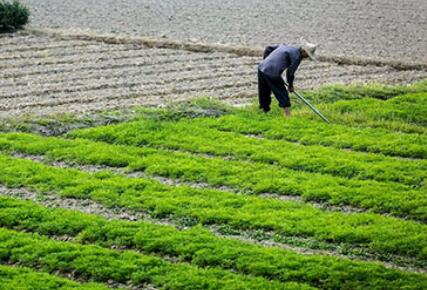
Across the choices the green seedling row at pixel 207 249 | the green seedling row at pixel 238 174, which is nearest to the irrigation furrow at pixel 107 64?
the green seedling row at pixel 238 174

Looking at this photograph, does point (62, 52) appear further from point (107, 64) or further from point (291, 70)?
point (291, 70)

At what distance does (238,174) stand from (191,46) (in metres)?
8.76

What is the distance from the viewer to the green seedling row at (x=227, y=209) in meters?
10.8

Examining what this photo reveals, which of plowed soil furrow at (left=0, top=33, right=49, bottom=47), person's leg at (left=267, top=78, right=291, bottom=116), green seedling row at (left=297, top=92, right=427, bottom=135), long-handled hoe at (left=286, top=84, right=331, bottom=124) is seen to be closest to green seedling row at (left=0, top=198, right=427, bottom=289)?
person's leg at (left=267, top=78, right=291, bottom=116)

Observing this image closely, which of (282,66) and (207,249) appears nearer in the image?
(207,249)

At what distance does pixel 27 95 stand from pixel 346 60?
278 inches

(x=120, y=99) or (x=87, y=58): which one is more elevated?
(x=87, y=58)

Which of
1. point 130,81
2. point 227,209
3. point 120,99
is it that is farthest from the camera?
point 130,81

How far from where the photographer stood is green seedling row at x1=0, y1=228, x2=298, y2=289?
960 cm

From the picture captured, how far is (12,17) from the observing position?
22906mm

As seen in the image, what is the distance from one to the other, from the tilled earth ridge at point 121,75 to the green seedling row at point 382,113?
1.59m

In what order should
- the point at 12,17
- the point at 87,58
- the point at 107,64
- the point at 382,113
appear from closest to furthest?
the point at 382,113 < the point at 107,64 < the point at 87,58 < the point at 12,17

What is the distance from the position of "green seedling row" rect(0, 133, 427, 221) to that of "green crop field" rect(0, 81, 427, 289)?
0.02 meters

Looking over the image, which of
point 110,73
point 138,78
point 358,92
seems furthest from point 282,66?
point 110,73
